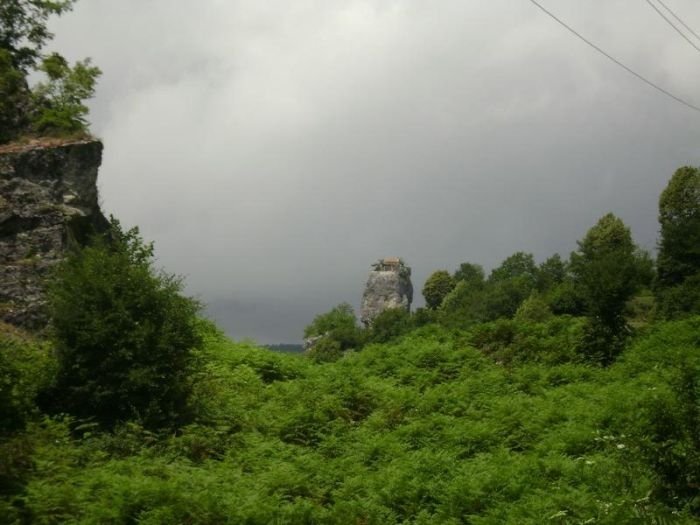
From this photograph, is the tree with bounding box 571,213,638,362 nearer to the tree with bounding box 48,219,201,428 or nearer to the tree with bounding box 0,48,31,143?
A: the tree with bounding box 48,219,201,428

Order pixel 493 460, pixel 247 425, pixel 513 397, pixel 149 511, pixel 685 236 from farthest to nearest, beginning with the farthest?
pixel 685 236, pixel 513 397, pixel 247 425, pixel 493 460, pixel 149 511

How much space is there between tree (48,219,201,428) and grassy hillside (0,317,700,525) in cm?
71

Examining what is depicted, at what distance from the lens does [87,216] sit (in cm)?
2447

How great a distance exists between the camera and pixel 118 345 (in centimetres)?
1556

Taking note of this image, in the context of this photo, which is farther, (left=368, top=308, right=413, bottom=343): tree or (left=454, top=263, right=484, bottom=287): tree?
(left=454, top=263, right=484, bottom=287): tree

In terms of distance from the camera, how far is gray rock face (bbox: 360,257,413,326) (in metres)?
153

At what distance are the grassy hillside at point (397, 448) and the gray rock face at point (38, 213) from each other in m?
4.08

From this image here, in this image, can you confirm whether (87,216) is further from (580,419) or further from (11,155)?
(580,419)

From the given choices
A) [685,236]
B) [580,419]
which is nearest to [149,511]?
[580,419]

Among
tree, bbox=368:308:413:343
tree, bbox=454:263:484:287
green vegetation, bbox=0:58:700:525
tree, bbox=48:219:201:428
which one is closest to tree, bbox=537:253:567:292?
tree, bbox=368:308:413:343

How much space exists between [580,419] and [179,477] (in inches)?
335

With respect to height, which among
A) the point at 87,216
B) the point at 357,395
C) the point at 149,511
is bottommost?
the point at 149,511

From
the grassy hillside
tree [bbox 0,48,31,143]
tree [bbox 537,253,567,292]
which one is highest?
tree [bbox 537,253,567,292]

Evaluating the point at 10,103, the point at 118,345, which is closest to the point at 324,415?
the point at 118,345
